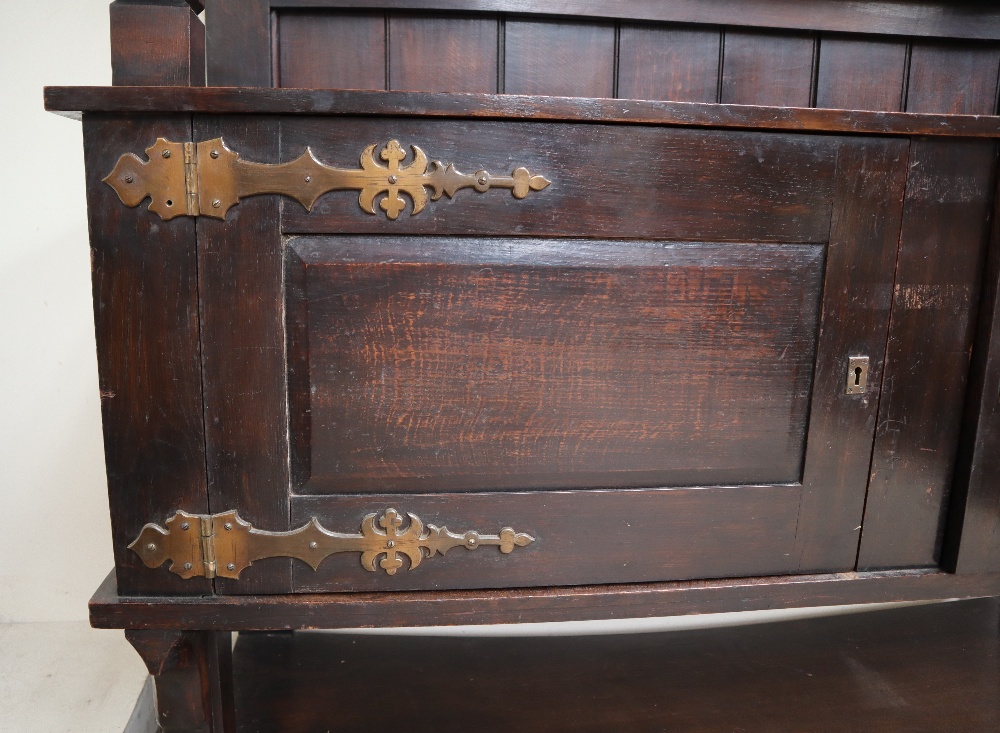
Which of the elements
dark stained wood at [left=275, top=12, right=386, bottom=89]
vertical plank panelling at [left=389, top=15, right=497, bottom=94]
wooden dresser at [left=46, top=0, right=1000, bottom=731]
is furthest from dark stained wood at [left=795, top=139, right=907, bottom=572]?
dark stained wood at [left=275, top=12, right=386, bottom=89]

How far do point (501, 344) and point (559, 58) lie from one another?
1.47 ft

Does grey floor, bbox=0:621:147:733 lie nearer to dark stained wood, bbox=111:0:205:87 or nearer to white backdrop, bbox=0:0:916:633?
white backdrop, bbox=0:0:916:633

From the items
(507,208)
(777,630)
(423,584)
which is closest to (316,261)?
(507,208)

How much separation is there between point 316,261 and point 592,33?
20.6 inches

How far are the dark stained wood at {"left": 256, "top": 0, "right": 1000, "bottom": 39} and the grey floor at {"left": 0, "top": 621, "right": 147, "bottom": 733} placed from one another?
114cm

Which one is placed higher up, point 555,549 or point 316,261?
point 316,261

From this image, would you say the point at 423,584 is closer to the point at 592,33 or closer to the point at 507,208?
the point at 507,208

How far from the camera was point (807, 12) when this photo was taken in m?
0.97

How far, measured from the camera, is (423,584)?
0.84 metres

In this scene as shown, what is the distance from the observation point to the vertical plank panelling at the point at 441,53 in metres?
0.94

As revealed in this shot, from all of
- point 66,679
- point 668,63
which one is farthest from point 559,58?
point 66,679

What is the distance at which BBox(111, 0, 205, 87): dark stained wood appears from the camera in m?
0.74

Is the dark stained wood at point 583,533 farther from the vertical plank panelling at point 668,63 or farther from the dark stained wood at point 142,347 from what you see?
the vertical plank panelling at point 668,63

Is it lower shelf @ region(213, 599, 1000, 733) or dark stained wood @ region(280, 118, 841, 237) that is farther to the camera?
lower shelf @ region(213, 599, 1000, 733)
